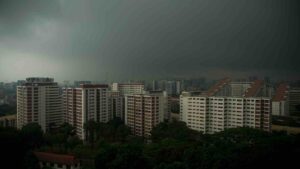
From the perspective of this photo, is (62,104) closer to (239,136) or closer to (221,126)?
(221,126)

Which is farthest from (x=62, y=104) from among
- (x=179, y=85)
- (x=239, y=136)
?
(x=179, y=85)

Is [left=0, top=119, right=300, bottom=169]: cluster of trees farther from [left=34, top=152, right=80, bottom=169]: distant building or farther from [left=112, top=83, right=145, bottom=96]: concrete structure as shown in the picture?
[left=112, top=83, right=145, bottom=96]: concrete structure

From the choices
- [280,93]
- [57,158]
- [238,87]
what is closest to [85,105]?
[57,158]

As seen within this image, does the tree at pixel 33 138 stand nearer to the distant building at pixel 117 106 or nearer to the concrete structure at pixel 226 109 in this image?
the distant building at pixel 117 106

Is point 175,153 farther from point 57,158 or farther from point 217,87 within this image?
point 217,87

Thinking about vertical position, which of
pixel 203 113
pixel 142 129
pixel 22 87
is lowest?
pixel 142 129

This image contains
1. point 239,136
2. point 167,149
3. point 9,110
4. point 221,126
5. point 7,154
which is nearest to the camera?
point 7,154

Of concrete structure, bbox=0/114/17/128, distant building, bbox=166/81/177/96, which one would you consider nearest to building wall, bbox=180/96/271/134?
concrete structure, bbox=0/114/17/128

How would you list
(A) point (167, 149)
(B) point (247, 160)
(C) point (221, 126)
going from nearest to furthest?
1. (B) point (247, 160)
2. (A) point (167, 149)
3. (C) point (221, 126)
